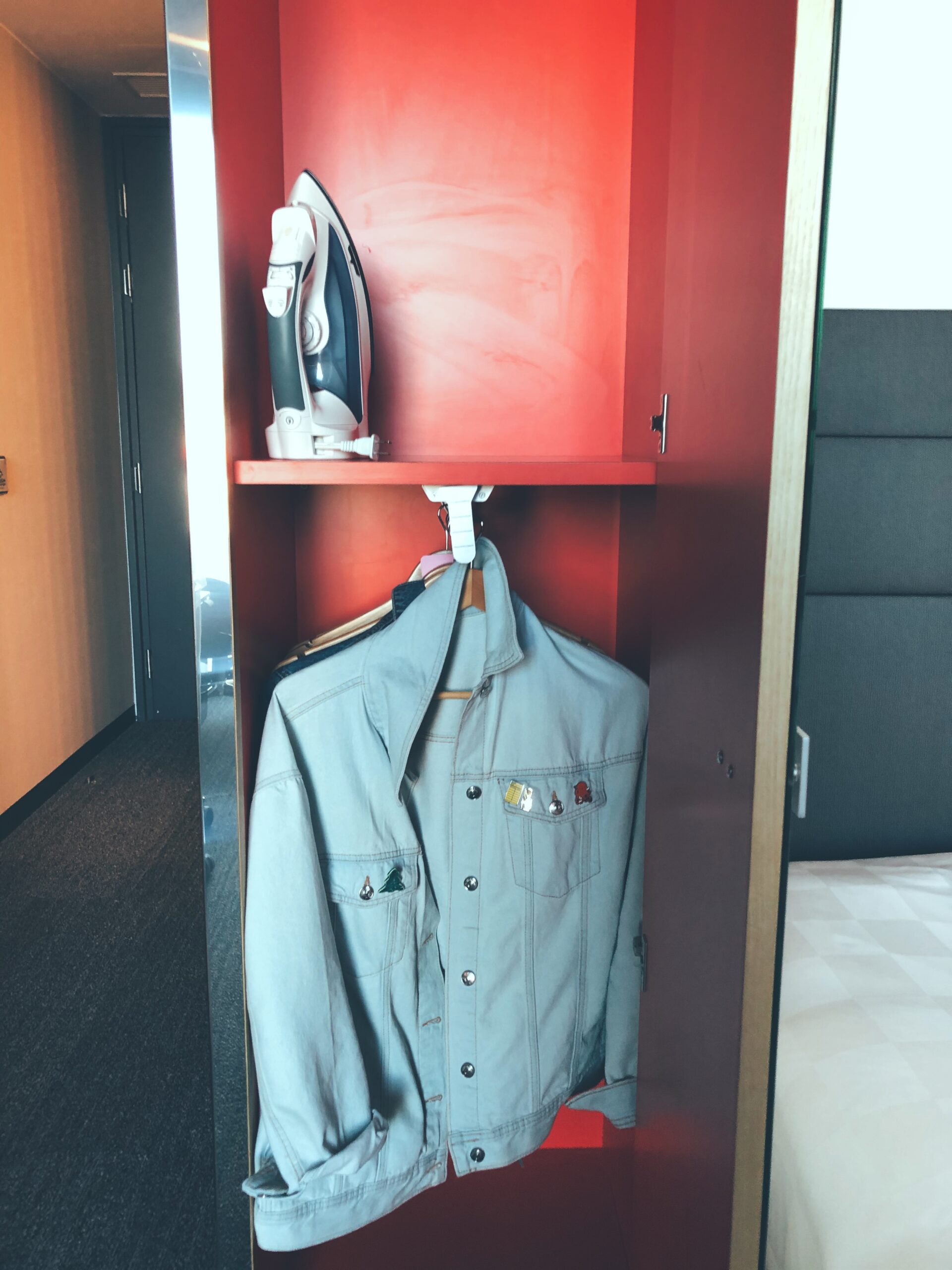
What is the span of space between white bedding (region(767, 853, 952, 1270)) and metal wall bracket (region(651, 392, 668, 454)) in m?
0.59

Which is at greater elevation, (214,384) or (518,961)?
(214,384)

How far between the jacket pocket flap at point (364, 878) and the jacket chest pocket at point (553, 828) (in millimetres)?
155

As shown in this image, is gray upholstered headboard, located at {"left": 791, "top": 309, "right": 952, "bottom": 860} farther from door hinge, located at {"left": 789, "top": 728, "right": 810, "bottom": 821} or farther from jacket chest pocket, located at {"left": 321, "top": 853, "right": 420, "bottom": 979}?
door hinge, located at {"left": 789, "top": 728, "right": 810, "bottom": 821}

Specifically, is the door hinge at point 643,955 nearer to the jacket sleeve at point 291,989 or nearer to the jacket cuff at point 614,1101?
the jacket cuff at point 614,1101

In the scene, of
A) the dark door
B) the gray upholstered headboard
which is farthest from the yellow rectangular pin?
the dark door

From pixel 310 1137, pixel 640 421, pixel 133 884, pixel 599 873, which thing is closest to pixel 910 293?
pixel 640 421

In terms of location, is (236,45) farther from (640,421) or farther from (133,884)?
(133,884)

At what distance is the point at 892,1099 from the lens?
0.90 meters

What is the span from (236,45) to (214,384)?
0.42 metres

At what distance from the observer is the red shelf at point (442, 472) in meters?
1.00

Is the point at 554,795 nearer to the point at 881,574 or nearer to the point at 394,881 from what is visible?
the point at 394,881

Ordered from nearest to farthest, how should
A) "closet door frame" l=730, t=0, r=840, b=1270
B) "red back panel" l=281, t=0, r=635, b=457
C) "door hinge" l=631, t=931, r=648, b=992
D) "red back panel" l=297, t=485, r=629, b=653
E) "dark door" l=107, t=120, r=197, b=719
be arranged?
"closet door frame" l=730, t=0, r=840, b=1270 < "door hinge" l=631, t=931, r=648, b=992 < "red back panel" l=281, t=0, r=635, b=457 < "red back panel" l=297, t=485, r=629, b=653 < "dark door" l=107, t=120, r=197, b=719

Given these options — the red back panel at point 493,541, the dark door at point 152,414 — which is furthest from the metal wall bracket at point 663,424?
the dark door at point 152,414

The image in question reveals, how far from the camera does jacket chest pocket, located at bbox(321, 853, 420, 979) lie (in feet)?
3.67
